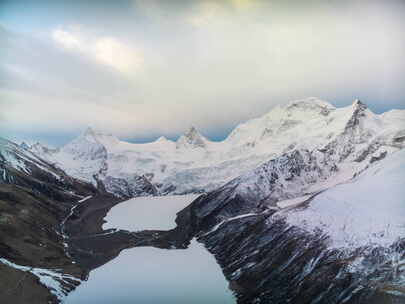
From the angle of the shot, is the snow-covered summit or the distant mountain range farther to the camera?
the snow-covered summit

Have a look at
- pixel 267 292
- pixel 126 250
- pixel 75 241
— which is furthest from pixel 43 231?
pixel 267 292

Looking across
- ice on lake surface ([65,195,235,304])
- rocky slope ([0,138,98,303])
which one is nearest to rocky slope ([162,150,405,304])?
ice on lake surface ([65,195,235,304])

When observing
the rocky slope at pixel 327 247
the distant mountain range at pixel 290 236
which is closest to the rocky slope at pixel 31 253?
the distant mountain range at pixel 290 236

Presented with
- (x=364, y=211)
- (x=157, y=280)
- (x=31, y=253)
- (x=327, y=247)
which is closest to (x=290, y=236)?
(x=327, y=247)

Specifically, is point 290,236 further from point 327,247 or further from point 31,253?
point 31,253

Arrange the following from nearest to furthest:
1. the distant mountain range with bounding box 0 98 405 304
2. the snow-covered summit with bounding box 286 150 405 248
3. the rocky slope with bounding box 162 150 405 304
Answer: the rocky slope with bounding box 162 150 405 304 → the distant mountain range with bounding box 0 98 405 304 → the snow-covered summit with bounding box 286 150 405 248

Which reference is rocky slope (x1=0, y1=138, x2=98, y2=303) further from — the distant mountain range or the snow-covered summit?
the snow-covered summit

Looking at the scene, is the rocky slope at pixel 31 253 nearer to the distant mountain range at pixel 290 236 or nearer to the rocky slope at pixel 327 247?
the distant mountain range at pixel 290 236

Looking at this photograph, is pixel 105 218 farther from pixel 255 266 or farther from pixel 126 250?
pixel 255 266
